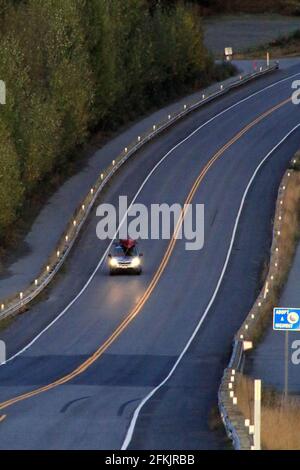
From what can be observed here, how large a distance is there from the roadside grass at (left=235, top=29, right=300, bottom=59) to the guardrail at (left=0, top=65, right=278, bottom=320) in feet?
52.5

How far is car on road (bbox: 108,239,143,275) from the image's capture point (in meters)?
57.3

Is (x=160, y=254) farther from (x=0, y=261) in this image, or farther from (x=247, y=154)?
(x=247, y=154)

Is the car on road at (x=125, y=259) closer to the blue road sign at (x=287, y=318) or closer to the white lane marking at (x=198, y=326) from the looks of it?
the white lane marking at (x=198, y=326)

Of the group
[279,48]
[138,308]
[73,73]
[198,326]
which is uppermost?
[279,48]

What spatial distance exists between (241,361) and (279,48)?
274ft

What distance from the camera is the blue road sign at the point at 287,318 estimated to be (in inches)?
1252

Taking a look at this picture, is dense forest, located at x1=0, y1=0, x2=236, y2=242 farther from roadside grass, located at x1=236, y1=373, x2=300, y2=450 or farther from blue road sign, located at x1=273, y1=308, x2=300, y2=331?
blue road sign, located at x1=273, y1=308, x2=300, y2=331

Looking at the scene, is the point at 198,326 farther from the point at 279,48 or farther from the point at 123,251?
the point at 279,48

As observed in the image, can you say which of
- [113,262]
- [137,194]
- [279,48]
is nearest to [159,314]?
[113,262]

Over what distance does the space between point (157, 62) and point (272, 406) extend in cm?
6812

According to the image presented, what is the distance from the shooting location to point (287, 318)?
31.9m

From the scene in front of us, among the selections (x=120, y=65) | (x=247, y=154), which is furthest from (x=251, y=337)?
(x=120, y=65)

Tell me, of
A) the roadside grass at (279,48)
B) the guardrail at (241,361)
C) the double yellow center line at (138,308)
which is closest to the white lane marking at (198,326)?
the guardrail at (241,361)

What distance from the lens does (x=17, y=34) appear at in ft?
246
